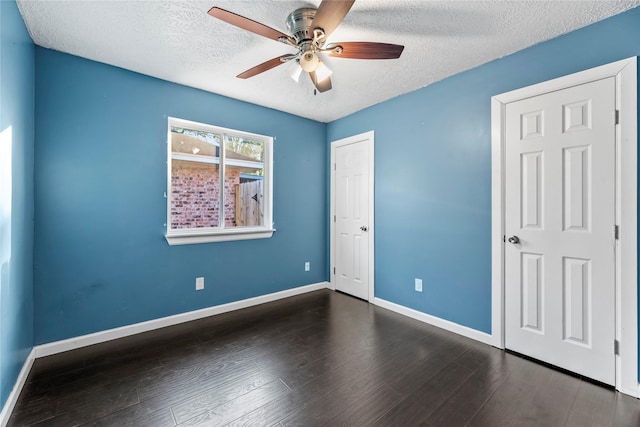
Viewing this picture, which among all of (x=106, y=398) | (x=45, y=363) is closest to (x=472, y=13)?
(x=106, y=398)

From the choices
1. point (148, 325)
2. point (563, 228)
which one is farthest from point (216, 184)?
point (563, 228)

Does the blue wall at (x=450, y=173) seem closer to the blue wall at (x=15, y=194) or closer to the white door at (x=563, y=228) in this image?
the white door at (x=563, y=228)

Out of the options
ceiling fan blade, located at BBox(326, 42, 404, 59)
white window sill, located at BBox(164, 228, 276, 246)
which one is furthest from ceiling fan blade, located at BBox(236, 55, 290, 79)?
white window sill, located at BBox(164, 228, 276, 246)

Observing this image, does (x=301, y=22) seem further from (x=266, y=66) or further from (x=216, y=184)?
(x=216, y=184)

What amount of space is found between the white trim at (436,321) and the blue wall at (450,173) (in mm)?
55

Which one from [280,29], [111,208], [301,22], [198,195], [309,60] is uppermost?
[280,29]

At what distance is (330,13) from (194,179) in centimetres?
228

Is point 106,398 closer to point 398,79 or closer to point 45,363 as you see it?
point 45,363

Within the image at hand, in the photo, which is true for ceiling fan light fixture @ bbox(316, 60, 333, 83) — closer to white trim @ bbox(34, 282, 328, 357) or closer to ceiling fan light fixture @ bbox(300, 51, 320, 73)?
ceiling fan light fixture @ bbox(300, 51, 320, 73)

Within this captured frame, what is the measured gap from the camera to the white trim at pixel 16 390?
1.52 m

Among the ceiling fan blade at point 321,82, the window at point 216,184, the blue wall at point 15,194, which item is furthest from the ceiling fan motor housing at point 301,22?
the window at point 216,184

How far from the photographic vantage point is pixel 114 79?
2506mm

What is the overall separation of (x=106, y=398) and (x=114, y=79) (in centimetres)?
258

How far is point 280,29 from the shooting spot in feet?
6.47
